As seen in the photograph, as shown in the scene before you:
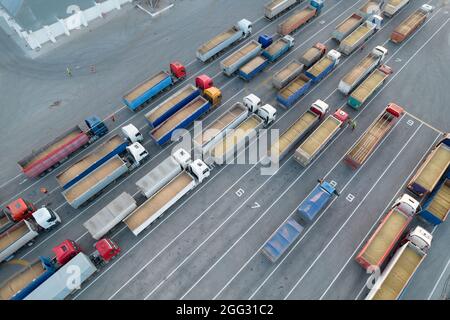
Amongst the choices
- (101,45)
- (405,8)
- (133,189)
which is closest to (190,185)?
(133,189)

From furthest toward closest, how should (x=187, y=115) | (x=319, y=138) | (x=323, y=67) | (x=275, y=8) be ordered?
1. (x=275, y=8)
2. (x=323, y=67)
3. (x=187, y=115)
4. (x=319, y=138)

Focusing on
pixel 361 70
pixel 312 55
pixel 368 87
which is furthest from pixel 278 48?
pixel 368 87

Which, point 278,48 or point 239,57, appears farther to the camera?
point 278,48

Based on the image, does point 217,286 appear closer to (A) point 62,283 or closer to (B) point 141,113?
(A) point 62,283

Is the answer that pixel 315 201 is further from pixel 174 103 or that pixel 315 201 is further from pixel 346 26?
pixel 346 26

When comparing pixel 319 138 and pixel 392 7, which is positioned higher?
pixel 392 7

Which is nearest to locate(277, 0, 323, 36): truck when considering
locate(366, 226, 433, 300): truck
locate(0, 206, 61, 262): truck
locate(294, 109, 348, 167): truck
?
locate(294, 109, 348, 167): truck

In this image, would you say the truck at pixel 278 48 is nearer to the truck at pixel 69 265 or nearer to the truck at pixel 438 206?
the truck at pixel 438 206
